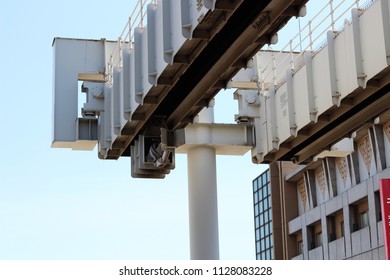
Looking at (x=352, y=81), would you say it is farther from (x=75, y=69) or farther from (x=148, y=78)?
(x=75, y=69)

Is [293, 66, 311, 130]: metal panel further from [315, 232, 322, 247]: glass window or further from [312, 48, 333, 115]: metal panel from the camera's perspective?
[315, 232, 322, 247]: glass window

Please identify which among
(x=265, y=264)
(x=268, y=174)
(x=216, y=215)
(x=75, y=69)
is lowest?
(x=265, y=264)

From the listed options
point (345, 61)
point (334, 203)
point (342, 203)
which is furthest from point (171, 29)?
point (334, 203)

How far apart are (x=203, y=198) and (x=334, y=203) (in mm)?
40282

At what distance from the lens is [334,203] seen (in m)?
62.2

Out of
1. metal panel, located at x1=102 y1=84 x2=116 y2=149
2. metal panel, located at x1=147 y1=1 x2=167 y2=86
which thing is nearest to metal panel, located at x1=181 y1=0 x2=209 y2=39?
metal panel, located at x1=147 y1=1 x2=167 y2=86

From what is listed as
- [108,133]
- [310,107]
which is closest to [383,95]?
[310,107]

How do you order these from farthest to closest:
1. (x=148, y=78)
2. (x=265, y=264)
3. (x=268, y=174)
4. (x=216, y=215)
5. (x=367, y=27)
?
(x=268, y=174)
(x=216, y=215)
(x=148, y=78)
(x=367, y=27)
(x=265, y=264)

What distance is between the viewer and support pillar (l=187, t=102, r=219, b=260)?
887 inches

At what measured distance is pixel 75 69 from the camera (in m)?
23.4

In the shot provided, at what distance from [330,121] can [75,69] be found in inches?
297

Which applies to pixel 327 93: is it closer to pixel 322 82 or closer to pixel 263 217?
pixel 322 82

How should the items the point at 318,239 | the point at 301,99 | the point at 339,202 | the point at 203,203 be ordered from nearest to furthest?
the point at 301,99
the point at 203,203
the point at 339,202
the point at 318,239

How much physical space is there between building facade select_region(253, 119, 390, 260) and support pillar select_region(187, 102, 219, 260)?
935 inches
